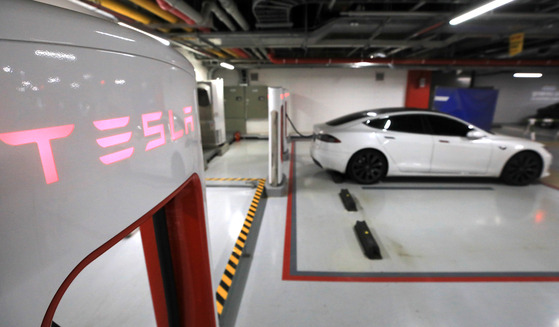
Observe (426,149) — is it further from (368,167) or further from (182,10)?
(182,10)

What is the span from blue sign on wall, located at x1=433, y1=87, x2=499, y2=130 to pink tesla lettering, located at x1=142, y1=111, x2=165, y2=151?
12254 millimetres

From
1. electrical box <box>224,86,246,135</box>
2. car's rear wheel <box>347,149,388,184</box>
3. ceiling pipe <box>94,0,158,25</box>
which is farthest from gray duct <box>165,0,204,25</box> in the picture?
electrical box <box>224,86,246,135</box>

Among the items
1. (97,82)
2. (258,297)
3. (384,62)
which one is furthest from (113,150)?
(384,62)

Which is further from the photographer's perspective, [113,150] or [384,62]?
[384,62]

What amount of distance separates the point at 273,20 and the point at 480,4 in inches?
138

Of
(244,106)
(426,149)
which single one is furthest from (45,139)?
(244,106)

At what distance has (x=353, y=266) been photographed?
9.25 ft

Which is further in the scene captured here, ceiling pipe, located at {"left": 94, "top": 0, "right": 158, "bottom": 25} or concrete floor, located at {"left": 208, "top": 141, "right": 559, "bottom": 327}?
ceiling pipe, located at {"left": 94, "top": 0, "right": 158, "bottom": 25}

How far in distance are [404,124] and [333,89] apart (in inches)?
253

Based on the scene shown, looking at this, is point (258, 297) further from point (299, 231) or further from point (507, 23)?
point (507, 23)

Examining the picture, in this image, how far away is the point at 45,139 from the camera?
42cm

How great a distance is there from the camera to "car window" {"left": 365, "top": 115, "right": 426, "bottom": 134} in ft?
15.9

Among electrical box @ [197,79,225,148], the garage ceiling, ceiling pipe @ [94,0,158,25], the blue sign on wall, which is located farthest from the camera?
the blue sign on wall

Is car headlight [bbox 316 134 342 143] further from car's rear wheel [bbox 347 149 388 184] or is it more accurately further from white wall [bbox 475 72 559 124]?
white wall [bbox 475 72 559 124]
